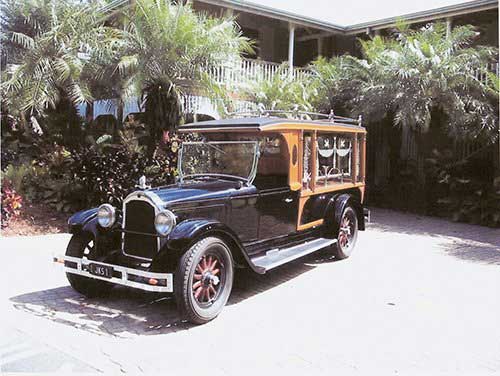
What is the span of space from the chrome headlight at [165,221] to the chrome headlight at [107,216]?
2.13 ft

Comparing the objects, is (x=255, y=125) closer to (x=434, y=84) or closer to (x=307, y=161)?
(x=307, y=161)

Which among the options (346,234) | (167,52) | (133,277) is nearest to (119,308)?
(133,277)

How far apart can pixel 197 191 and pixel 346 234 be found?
3117 millimetres

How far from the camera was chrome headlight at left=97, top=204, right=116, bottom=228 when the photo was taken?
5.09 metres

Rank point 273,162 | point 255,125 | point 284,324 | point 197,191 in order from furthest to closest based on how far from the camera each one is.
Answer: point 273,162 < point 255,125 < point 197,191 < point 284,324

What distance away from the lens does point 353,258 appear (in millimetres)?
7566

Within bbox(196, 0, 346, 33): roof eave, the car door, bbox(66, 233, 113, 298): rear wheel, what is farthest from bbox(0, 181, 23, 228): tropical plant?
bbox(196, 0, 346, 33): roof eave

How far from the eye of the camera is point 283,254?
593 centimetres

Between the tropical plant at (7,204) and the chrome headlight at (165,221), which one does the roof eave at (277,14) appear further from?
the chrome headlight at (165,221)

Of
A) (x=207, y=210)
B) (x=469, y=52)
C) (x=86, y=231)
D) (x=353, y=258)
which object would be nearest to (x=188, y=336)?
(x=207, y=210)

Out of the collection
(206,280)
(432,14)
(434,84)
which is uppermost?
(432,14)

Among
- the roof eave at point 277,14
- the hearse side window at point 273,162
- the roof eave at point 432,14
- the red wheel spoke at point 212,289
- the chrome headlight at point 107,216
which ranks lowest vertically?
the red wheel spoke at point 212,289

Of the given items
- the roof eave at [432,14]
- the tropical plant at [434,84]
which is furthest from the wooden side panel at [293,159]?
the roof eave at [432,14]

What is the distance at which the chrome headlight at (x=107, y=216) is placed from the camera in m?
5.09
